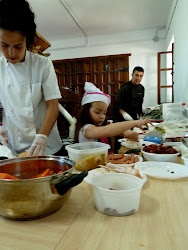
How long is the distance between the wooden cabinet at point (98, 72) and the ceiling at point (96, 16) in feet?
2.48

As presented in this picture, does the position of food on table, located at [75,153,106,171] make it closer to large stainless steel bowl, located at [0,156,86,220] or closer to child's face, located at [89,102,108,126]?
large stainless steel bowl, located at [0,156,86,220]

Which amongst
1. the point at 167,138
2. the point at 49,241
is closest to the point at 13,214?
the point at 49,241

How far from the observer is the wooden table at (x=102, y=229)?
1.55 feet

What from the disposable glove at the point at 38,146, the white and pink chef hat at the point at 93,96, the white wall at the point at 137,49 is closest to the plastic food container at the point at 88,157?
the disposable glove at the point at 38,146

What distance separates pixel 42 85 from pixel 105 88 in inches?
183

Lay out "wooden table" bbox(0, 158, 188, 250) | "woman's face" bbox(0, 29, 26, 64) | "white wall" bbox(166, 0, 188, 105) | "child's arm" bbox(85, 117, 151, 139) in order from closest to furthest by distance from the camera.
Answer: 1. "wooden table" bbox(0, 158, 188, 250)
2. "woman's face" bbox(0, 29, 26, 64)
3. "child's arm" bbox(85, 117, 151, 139)
4. "white wall" bbox(166, 0, 188, 105)

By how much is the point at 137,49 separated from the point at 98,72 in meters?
1.31

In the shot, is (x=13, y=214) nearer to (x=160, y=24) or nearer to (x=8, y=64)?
(x=8, y=64)

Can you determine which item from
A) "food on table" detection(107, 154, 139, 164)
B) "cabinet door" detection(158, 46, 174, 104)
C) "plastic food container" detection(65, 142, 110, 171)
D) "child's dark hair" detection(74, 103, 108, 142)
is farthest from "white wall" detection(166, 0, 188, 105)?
"plastic food container" detection(65, 142, 110, 171)

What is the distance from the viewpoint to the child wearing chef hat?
1.60 metres

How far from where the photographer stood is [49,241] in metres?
0.49

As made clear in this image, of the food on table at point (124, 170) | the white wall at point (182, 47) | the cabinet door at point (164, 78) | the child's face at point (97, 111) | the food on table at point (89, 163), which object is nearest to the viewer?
the food on table at point (124, 170)

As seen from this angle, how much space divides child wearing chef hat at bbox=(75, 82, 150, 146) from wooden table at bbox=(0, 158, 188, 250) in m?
0.92

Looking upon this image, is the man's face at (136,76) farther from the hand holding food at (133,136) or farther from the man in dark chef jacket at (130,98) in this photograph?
the hand holding food at (133,136)
